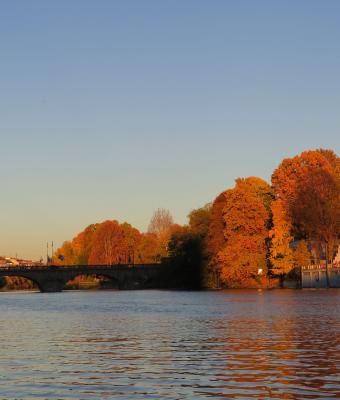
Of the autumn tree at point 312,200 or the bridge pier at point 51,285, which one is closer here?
the autumn tree at point 312,200

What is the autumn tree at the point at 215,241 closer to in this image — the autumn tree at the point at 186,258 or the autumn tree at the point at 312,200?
the autumn tree at the point at 186,258

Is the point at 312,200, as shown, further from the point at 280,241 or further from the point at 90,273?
the point at 90,273

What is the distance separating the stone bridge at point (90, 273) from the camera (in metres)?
162

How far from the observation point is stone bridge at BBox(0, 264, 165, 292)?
532 ft

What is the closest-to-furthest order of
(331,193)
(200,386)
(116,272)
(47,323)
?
(200,386) < (47,323) < (331,193) < (116,272)

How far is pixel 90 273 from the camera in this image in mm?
165000

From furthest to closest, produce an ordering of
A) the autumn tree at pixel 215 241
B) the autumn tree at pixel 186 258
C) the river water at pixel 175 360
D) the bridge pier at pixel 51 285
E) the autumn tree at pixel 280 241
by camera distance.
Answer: the bridge pier at pixel 51 285
the autumn tree at pixel 186 258
the autumn tree at pixel 215 241
the autumn tree at pixel 280 241
the river water at pixel 175 360

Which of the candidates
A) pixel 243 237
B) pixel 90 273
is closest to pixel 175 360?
pixel 243 237

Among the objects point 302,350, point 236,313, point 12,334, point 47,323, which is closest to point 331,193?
point 236,313

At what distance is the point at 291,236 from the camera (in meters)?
127

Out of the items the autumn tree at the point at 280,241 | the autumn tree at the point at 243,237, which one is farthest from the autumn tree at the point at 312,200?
the autumn tree at the point at 243,237

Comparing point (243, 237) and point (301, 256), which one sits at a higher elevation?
point (243, 237)

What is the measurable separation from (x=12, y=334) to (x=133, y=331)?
6.51m

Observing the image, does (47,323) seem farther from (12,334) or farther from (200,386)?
(200,386)
